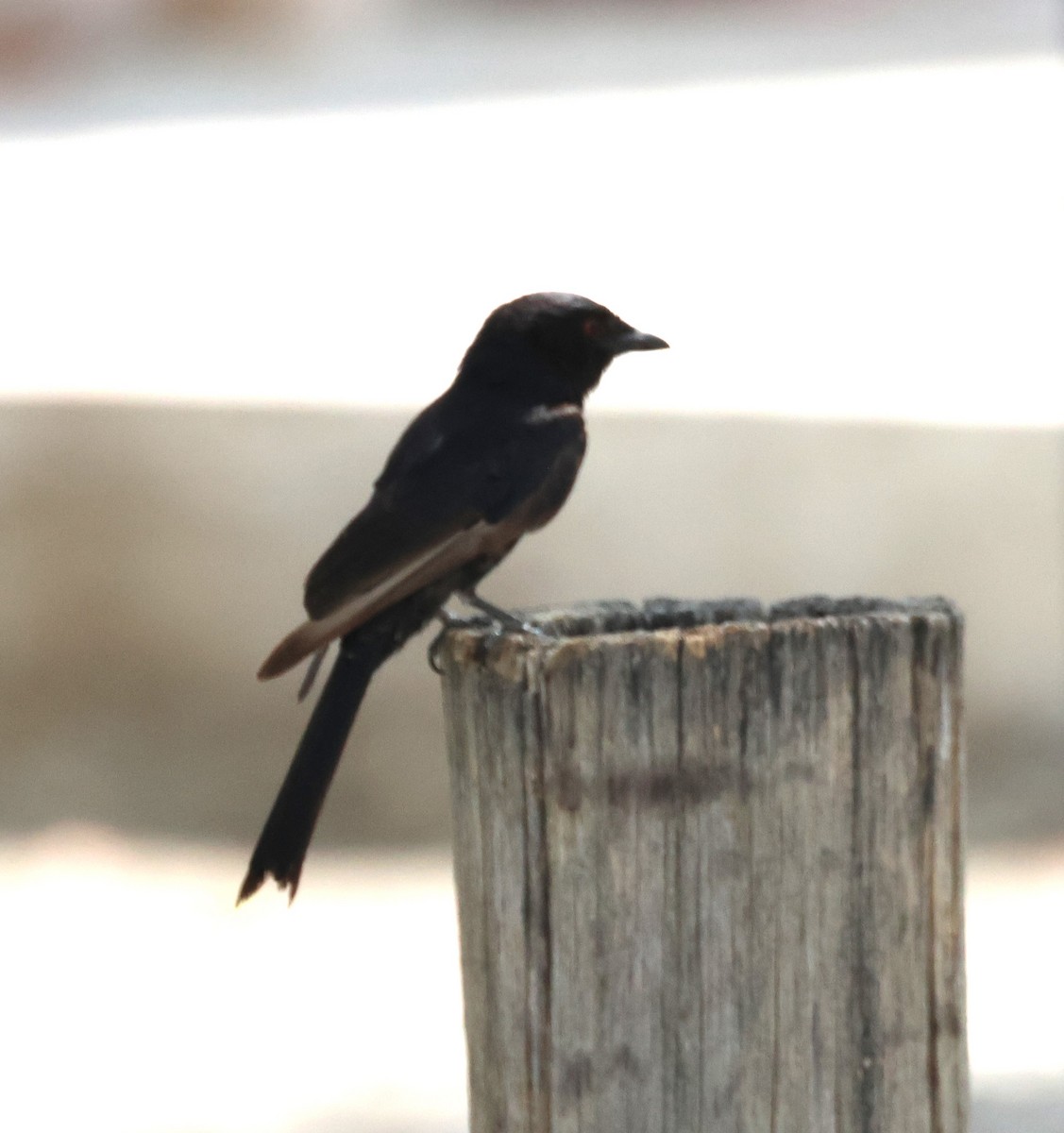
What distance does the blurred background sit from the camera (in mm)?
5992

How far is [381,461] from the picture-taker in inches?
308

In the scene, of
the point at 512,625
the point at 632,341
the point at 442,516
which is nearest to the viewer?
the point at 512,625

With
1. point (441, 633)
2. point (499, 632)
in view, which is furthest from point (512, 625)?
point (441, 633)

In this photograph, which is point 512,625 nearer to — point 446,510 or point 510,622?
point 510,622

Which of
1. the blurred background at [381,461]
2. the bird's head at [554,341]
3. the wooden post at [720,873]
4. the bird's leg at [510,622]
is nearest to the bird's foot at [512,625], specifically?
the bird's leg at [510,622]

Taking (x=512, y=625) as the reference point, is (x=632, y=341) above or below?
above

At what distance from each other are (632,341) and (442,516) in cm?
77

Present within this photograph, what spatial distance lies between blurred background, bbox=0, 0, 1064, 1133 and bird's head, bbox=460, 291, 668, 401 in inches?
84.4

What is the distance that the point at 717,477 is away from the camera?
769cm

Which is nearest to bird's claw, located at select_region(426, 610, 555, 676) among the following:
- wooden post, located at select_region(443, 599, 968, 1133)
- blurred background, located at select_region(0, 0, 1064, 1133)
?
wooden post, located at select_region(443, 599, 968, 1133)

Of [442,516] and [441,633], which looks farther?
[442,516]

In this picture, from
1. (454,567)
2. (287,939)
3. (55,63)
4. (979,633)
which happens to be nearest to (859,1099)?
(454,567)

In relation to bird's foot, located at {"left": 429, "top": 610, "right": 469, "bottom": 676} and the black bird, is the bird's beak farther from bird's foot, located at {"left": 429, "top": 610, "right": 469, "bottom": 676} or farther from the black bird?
bird's foot, located at {"left": 429, "top": 610, "right": 469, "bottom": 676}

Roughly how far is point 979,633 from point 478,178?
178 inches
